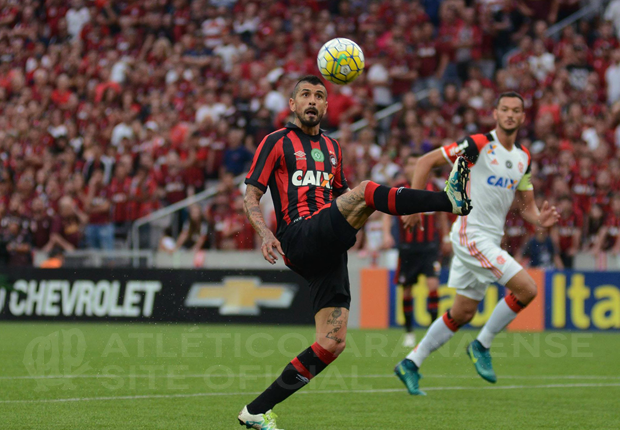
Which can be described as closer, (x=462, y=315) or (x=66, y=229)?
(x=462, y=315)

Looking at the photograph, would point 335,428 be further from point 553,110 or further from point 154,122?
point 154,122

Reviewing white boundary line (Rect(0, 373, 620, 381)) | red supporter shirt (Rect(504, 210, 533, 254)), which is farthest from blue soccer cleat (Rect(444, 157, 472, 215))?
red supporter shirt (Rect(504, 210, 533, 254))

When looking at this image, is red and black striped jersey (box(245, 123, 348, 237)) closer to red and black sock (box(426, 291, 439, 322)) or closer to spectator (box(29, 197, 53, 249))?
red and black sock (box(426, 291, 439, 322))

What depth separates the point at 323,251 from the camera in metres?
5.78

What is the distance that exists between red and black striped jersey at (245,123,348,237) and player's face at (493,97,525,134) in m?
2.62

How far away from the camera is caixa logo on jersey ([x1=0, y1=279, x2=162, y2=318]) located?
15.9 meters

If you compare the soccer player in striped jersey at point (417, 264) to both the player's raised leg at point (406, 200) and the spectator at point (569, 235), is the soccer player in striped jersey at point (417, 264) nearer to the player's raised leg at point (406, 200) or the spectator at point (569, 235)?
the spectator at point (569, 235)

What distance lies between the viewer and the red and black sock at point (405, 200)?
543 cm

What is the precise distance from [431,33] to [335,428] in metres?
13.8

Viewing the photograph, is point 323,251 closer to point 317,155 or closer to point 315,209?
point 315,209

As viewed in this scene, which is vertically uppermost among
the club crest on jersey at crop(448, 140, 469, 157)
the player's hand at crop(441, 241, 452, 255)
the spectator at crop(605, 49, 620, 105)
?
the spectator at crop(605, 49, 620, 105)

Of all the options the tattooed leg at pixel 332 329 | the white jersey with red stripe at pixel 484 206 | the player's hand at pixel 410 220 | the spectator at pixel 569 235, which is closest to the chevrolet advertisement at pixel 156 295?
the spectator at pixel 569 235

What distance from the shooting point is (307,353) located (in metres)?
5.93

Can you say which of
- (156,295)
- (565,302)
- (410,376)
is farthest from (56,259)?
(410,376)
